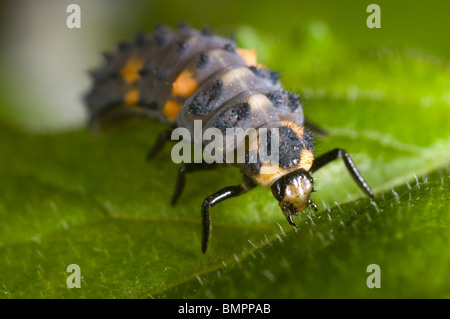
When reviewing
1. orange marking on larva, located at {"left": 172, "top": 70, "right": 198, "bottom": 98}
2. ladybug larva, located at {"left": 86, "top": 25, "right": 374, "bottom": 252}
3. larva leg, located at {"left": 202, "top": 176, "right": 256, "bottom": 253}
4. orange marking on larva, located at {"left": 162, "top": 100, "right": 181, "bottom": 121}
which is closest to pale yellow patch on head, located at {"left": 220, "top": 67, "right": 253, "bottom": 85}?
ladybug larva, located at {"left": 86, "top": 25, "right": 374, "bottom": 252}

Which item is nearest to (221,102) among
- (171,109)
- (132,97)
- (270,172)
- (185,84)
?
(185,84)

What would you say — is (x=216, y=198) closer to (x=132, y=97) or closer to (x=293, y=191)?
(x=293, y=191)

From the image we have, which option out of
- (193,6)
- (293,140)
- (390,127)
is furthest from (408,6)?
(293,140)

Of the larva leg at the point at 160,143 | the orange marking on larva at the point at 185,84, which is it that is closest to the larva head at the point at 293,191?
the orange marking on larva at the point at 185,84

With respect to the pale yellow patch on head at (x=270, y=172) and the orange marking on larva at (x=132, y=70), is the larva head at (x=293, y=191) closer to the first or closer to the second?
the pale yellow patch on head at (x=270, y=172)

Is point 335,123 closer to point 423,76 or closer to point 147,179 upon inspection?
point 423,76

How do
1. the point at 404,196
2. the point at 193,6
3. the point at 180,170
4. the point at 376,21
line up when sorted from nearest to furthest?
the point at 404,196 < the point at 180,170 < the point at 376,21 < the point at 193,6

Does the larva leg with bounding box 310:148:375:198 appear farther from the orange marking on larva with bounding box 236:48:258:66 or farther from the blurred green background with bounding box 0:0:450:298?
the orange marking on larva with bounding box 236:48:258:66
